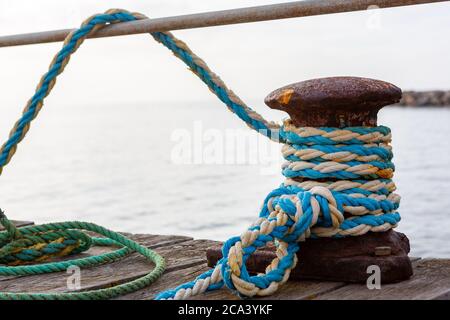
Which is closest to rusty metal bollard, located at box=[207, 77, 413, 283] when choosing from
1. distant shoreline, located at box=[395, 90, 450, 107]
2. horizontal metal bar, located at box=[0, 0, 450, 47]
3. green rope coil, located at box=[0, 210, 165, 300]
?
horizontal metal bar, located at box=[0, 0, 450, 47]

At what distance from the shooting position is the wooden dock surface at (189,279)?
1.88 m

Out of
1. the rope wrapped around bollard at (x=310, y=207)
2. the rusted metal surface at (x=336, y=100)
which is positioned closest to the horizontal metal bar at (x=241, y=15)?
the rusted metal surface at (x=336, y=100)

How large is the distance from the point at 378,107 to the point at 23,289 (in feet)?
3.77

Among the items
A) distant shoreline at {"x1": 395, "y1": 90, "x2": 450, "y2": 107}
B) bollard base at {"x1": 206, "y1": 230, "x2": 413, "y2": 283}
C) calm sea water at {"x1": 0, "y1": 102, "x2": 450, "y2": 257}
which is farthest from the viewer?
distant shoreline at {"x1": 395, "y1": 90, "x2": 450, "y2": 107}

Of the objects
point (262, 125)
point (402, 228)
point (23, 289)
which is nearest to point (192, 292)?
point (23, 289)

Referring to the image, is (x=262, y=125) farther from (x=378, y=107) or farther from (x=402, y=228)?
(x=402, y=228)

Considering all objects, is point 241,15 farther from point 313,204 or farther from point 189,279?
point 189,279

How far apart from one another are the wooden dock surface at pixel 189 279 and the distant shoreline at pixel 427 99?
2018 inches

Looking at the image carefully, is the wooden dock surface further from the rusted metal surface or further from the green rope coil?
the rusted metal surface

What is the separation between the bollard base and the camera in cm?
196

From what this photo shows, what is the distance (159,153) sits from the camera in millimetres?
20594

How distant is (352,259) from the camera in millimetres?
1979

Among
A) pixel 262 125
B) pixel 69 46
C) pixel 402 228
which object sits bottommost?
pixel 402 228

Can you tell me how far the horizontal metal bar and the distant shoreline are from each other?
168 ft
